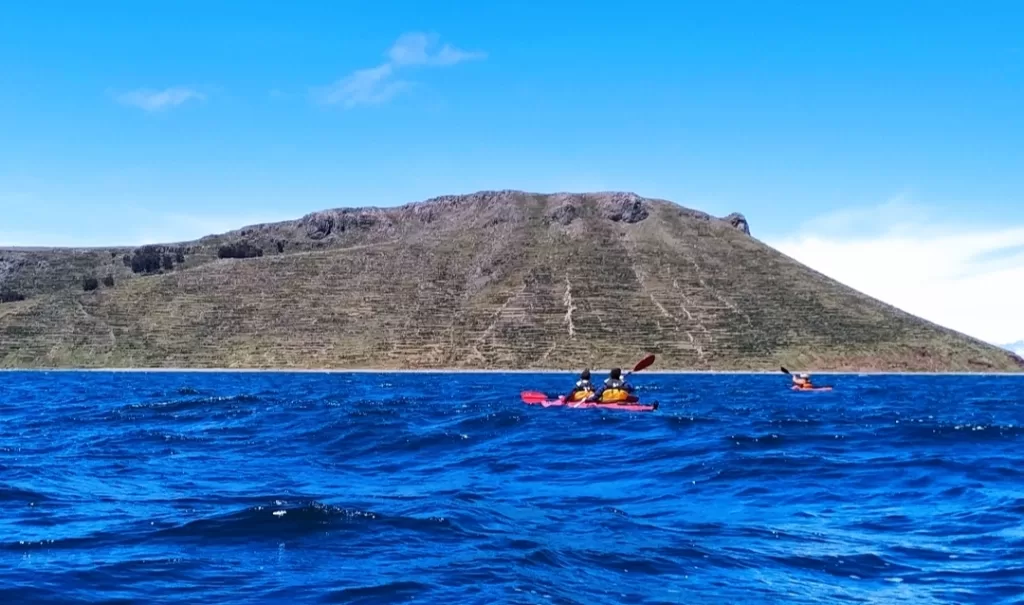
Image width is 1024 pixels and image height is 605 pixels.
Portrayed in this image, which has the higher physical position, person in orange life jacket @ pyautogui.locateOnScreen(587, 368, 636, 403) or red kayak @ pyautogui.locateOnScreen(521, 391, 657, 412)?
person in orange life jacket @ pyautogui.locateOnScreen(587, 368, 636, 403)

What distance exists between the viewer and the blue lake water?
10117mm

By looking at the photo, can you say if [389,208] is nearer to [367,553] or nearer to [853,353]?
[853,353]

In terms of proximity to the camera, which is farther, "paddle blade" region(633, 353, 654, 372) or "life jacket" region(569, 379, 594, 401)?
"paddle blade" region(633, 353, 654, 372)

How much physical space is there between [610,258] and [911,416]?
108422 mm

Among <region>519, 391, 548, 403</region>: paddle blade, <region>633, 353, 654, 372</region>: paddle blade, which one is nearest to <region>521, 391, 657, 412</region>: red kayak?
<region>519, 391, 548, 403</region>: paddle blade

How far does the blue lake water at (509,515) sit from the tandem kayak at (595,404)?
300 inches

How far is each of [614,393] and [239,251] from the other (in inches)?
4923

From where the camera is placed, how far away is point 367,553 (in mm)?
11438

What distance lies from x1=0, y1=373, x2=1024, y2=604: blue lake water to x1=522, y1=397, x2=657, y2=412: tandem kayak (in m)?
7.61

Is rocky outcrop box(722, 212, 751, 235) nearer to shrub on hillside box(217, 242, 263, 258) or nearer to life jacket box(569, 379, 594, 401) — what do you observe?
shrub on hillside box(217, 242, 263, 258)

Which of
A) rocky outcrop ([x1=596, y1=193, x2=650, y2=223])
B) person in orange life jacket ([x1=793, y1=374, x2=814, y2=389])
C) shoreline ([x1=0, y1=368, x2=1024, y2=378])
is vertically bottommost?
shoreline ([x1=0, y1=368, x2=1024, y2=378])

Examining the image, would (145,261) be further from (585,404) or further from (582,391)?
(585,404)

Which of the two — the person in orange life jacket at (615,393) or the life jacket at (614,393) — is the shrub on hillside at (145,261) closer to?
the person in orange life jacket at (615,393)

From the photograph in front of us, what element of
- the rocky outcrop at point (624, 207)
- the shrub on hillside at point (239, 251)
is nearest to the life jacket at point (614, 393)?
the rocky outcrop at point (624, 207)
